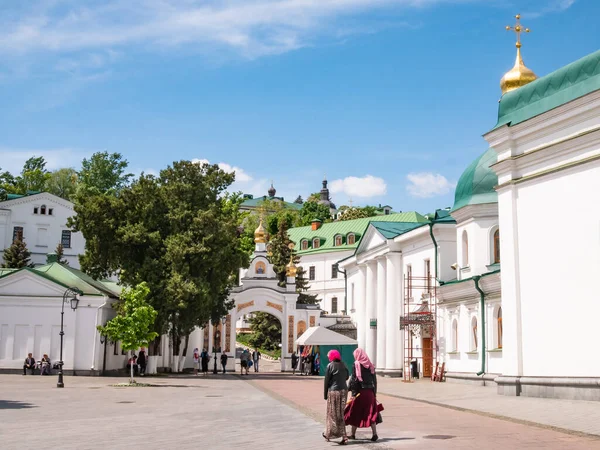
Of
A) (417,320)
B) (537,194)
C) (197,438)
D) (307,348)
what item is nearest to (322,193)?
(307,348)

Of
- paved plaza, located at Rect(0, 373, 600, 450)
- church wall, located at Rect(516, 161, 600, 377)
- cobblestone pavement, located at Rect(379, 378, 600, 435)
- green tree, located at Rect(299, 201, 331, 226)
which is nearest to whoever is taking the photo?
paved plaza, located at Rect(0, 373, 600, 450)

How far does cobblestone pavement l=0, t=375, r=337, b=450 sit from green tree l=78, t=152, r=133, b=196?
56.4 metres

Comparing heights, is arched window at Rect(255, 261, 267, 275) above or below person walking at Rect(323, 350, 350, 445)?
above

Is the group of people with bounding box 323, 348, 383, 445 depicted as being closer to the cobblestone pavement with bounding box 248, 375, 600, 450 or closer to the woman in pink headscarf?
the woman in pink headscarf

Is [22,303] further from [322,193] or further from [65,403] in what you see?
[322,193]

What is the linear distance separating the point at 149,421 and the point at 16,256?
156ft

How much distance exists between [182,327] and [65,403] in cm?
1809

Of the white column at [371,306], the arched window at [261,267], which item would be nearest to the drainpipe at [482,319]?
the white column at [371,306]

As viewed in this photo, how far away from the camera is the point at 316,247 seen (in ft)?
278

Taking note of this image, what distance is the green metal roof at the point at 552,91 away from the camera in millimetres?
20406

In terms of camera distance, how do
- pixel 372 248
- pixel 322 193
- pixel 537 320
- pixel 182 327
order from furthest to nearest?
1. pixel 322 193
2. pixel 372 248
3. pixel 182 327
4. pixel 537 320

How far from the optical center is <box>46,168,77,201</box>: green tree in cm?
8051

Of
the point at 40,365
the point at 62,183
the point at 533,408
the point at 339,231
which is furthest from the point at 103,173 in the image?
the point at 533,408

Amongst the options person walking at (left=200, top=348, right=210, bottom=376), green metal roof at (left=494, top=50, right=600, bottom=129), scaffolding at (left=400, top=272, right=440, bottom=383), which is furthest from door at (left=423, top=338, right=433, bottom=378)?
green metal roof at (left=494, top=50, right=600, bottom=129)
